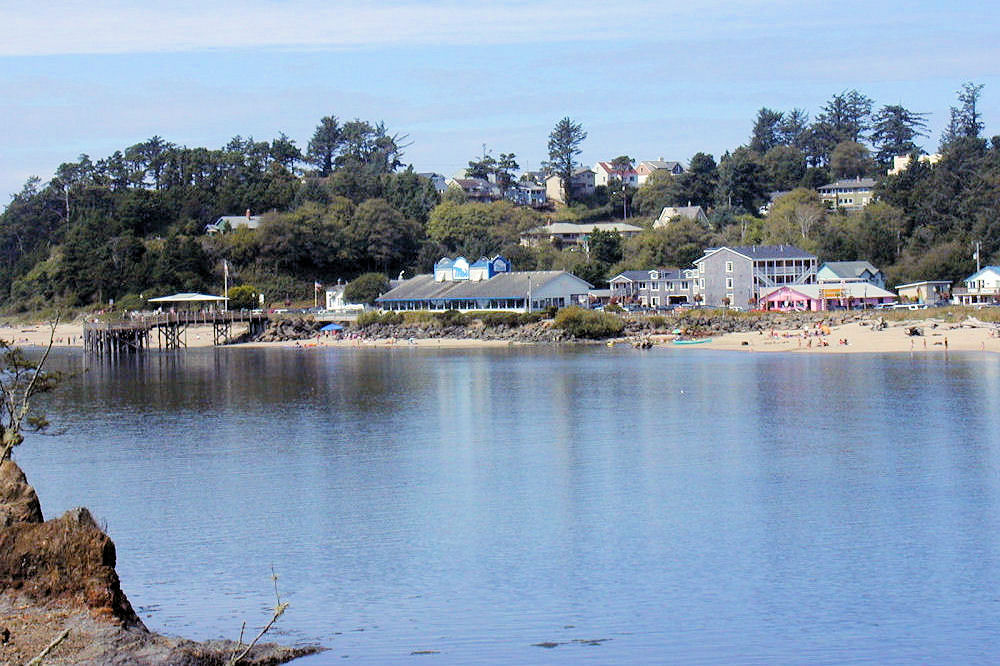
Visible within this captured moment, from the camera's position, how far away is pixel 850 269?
82.4 meters

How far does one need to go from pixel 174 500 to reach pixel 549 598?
34.1 feet

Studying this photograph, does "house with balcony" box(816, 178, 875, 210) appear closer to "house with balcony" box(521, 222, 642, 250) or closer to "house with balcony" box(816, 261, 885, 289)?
"house with balcony" box(521, 222, 642, 250)

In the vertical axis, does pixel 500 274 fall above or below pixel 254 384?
above

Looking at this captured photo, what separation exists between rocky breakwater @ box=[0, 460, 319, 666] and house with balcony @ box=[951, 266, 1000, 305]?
245ft

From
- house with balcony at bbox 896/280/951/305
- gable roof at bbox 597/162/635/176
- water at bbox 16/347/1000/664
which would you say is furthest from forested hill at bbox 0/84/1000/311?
water at bbox 16/347/1000/664

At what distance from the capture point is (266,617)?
1516 cm

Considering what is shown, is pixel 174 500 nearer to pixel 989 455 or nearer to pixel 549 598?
pixel 549 598

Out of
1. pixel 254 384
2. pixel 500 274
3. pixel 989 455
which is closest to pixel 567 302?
pixel 500 274

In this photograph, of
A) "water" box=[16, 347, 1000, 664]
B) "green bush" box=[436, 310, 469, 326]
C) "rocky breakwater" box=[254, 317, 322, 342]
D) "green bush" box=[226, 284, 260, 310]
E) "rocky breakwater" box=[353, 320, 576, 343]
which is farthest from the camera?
"green bush" box=[226, 284, 260, 310]

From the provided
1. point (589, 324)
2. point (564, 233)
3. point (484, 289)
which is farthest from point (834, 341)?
point (564, 233)

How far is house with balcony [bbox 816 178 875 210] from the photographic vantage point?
119 m

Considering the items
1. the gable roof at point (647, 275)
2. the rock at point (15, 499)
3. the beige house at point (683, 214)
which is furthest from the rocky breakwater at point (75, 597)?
the beige house at point (683, 214)

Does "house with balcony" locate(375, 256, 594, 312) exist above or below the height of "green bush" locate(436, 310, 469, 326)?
above

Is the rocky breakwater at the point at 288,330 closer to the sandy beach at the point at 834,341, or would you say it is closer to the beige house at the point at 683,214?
the sandy beach at the point at 834,341
